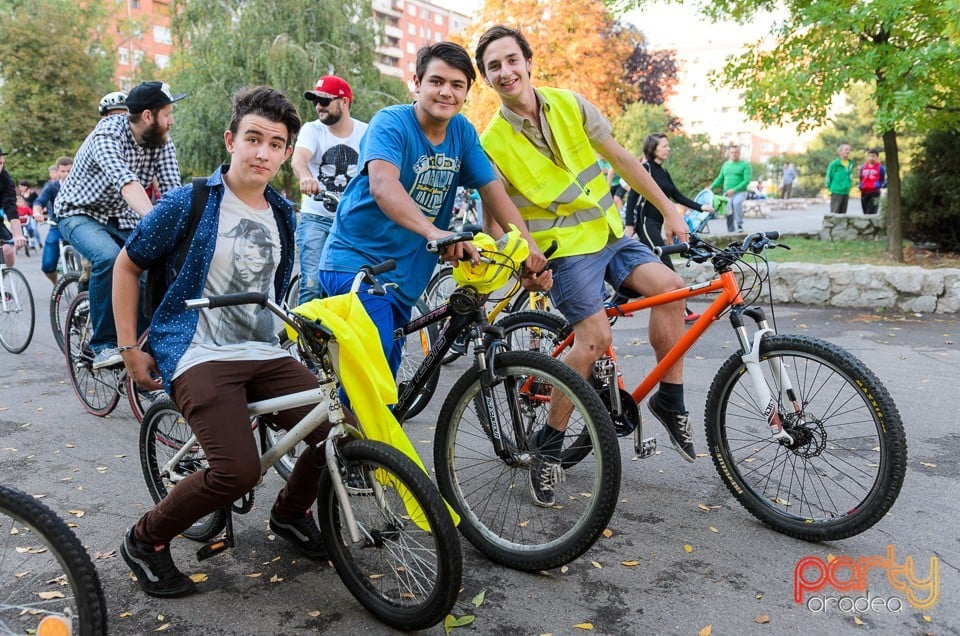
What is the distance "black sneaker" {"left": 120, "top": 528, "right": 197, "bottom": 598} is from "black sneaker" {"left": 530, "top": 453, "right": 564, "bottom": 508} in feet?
4.89

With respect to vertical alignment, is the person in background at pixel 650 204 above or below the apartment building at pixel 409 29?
below

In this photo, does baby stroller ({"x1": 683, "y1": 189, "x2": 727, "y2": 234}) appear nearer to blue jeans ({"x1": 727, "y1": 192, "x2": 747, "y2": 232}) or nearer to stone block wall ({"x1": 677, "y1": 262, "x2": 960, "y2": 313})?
stone block wall ({"x1": 677, "y1": 262, "x2": 960, "y2": 313})

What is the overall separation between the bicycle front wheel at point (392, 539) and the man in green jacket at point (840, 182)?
50.6 ft

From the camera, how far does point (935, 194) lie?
11172 mm

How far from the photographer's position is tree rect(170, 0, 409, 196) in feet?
72.5

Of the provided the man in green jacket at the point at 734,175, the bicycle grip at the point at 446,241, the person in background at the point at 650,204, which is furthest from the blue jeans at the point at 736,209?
the bicycle grip at the point at 446,241

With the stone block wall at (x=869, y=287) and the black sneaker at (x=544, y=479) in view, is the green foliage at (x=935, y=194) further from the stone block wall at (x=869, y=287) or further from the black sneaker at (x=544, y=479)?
the black sneaker at (x=544, y=479)

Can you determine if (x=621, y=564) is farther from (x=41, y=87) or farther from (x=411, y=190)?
(x=41, y=87)

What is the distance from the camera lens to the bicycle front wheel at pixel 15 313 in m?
7.45

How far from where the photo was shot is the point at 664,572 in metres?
3.14

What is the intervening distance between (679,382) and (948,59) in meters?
7.00

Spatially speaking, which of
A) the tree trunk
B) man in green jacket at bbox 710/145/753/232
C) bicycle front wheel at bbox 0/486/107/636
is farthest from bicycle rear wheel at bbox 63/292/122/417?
man in green jacket at bbox 710/145/753/232

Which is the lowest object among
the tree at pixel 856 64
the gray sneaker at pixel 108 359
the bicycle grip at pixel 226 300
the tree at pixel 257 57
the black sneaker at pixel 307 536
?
the black sneaker at pixel 307 536

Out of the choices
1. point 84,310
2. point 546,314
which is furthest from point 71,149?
point 546,314
